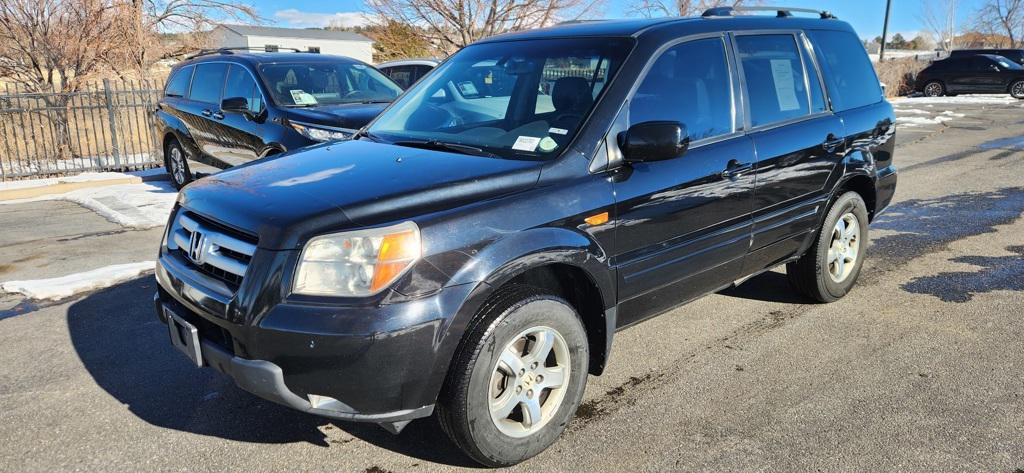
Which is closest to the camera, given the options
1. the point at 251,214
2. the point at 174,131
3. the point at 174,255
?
the point at 251,214

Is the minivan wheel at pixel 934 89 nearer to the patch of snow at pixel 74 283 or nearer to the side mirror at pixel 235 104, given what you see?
the side mirror at pixel 235 104

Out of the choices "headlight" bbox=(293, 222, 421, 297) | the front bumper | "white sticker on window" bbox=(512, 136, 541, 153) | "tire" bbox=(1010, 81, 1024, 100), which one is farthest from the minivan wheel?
"headlight" bbox=(293, 222, 421, 297)

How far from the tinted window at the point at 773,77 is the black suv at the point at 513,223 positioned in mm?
18

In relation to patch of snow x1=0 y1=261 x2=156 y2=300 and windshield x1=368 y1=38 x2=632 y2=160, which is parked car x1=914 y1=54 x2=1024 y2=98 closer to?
windshield x1=368 y1=38 x2=632 y2=160

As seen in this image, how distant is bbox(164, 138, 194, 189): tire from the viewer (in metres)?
9.72

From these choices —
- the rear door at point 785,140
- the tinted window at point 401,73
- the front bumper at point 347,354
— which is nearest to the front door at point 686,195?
the rear door at point 785,140

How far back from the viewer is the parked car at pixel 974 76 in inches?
1122

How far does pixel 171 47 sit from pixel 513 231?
54.1 feet

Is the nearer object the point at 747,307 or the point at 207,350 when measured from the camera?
the point at 207,350

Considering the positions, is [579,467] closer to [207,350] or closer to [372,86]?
[207,350]

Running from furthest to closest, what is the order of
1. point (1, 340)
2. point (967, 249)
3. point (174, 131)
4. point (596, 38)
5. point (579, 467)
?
point (174, 131) < point (967, 249) < point (1, 340) < point (596, 38) < point (579, 467)

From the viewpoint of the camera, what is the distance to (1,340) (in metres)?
4.57

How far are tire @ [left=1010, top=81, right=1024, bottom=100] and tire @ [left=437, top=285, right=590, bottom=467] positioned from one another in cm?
3215

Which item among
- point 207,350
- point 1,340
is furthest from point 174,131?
point 207,350
